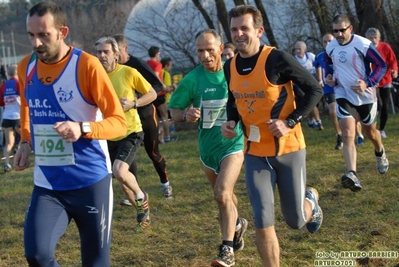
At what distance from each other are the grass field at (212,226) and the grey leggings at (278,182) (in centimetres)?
79

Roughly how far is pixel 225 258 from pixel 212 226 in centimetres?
154

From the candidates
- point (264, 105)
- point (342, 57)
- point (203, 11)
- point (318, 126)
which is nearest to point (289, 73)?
point (264, 105)

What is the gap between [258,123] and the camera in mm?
4727

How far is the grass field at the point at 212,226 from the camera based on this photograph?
18.6 ft

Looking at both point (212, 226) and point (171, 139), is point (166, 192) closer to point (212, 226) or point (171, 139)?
point (212, 226)

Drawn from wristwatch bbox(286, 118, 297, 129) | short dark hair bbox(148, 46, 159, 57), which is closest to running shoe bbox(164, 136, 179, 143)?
short dark hair bbox(148, 46, 159, 57)

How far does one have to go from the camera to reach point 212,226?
6812 mm

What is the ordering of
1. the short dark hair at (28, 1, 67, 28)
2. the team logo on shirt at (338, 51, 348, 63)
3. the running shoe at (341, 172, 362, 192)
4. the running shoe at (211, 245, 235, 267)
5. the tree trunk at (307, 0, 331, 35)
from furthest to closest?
the tree trunk at (307, 0, 331, 35) < the team logo on shirt at (338, 51, 348, 63) < the running shoe at (341, 172, 362, 192) < the running shoe at (211, 245, 235, 267) < the short dark hair at (28, 1, 67, 28)

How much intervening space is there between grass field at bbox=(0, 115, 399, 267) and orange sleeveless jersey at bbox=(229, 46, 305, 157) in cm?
121

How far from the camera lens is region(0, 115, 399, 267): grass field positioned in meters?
5.67

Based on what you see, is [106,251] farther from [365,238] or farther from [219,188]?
[365,238]

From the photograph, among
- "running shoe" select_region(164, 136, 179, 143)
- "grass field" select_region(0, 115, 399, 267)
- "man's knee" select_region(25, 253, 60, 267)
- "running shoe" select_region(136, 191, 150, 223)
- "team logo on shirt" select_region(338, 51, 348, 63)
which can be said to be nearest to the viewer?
"man's knee" select_region(25, 253, 60, 267)

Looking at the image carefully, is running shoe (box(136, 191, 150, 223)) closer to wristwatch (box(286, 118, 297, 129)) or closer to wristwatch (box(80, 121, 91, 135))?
wristwatch (box(286, 118, 297, 129))

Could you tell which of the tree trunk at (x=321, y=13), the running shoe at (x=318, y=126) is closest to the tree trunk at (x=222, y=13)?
the tree trunk at (x=321, y=13)
